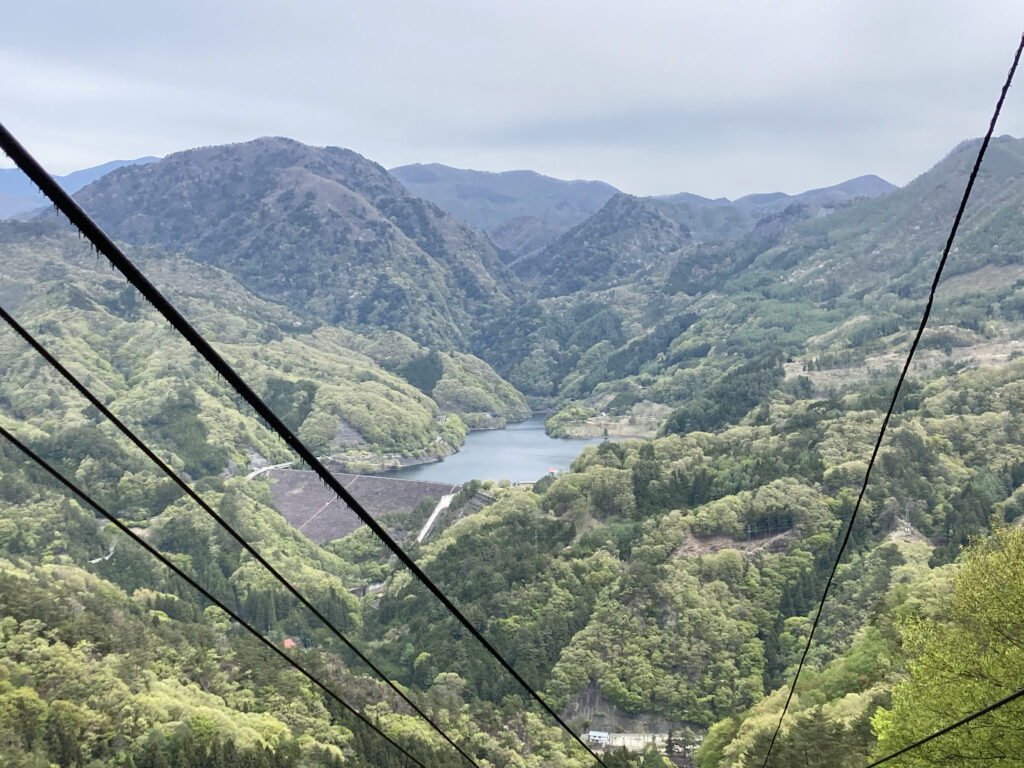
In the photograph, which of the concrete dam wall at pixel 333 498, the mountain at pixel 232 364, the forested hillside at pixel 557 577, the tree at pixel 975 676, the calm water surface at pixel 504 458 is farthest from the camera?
the calm water surface at pixel 504 458

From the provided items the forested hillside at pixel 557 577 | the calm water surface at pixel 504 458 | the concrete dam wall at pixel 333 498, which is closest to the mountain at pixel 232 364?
the forested hillside at pixel 557 577

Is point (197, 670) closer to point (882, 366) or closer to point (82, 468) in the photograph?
point (82, 468)

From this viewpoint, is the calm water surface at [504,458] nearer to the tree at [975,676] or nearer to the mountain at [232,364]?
the mountain at [232,364]

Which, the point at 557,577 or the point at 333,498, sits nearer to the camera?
the point at 557,577

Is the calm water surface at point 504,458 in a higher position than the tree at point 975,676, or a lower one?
lower

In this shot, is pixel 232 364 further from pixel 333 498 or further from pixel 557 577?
pixel 557 577

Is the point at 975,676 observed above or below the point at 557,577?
above

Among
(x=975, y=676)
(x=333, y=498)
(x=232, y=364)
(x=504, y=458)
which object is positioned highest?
(x=975, y=676)

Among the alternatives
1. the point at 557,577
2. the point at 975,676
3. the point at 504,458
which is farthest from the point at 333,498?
the point at 975,676

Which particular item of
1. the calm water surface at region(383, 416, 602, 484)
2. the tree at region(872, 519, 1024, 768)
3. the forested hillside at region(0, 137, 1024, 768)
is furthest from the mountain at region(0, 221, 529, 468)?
the tree at region(872, 519, 1024, 768)

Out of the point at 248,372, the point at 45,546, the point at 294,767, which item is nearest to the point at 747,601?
the point at 294,767
